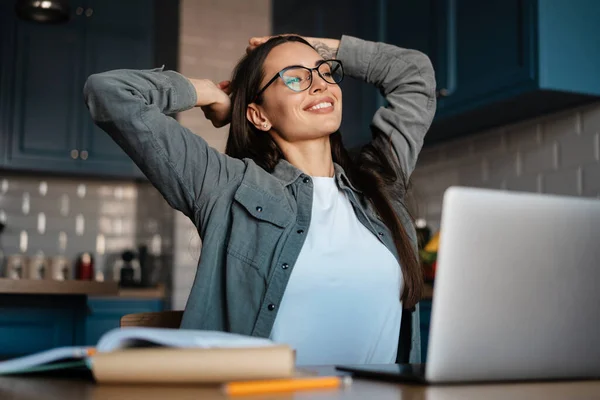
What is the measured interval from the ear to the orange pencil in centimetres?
120

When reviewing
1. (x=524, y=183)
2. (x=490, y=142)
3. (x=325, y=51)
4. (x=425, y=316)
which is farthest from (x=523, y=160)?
(x=325, y=51)

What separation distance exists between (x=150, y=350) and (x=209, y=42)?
432cm

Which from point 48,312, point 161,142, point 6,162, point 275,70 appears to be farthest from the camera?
point 6,162

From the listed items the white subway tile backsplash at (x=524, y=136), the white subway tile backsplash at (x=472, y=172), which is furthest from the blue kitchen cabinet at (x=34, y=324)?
the white subway tile backsplash at (x=524, y=136)

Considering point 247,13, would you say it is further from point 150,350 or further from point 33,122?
point 150,350

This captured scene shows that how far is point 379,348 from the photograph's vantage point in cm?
165

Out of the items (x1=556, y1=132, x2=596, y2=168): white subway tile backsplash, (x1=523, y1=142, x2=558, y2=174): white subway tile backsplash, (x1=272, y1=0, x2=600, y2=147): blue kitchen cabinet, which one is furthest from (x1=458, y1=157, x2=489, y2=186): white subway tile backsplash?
(x1=556, y1=132, x2=596, y2=168): white subway tile backsplash

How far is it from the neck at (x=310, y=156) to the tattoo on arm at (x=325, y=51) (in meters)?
0.26

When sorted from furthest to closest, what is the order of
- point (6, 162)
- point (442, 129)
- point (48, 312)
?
point (6, 162)
point (48, 312)
point (442, 129)

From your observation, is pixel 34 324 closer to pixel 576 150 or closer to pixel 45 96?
pixel 45 96

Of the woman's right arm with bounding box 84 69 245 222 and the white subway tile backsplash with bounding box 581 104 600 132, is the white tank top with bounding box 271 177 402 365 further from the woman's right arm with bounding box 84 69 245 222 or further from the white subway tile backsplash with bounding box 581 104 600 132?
the white subway tile backsplash with bounding box 581 104 600 132

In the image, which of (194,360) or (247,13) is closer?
(194,360)

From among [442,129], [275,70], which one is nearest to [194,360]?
[275,70]

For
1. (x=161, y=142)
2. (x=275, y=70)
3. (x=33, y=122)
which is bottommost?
(x=161, y=142)
